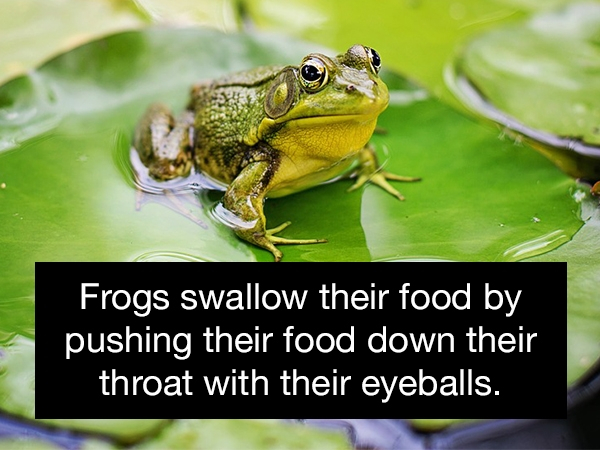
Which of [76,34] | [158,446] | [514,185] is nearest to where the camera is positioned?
[158,446]

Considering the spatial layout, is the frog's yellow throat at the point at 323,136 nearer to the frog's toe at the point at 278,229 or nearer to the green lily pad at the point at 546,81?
the frog's toe at the point at 278,229

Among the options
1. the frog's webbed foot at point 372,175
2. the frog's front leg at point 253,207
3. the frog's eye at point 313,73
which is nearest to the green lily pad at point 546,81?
the frog's webbed foot at point 372,175

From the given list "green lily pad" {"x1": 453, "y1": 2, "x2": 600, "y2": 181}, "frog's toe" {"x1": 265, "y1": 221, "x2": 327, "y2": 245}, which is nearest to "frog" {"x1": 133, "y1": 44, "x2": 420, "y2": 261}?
"frog's toe" {"x1": 265, "y1": 221, "x2": 327, "y2": 245}

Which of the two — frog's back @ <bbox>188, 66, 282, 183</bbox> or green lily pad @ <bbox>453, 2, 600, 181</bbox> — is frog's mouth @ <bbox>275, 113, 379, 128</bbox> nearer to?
frog's back @ <bbox>188, 66, 282, 183</bbox>

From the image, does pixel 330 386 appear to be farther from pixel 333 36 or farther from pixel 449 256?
pixel 333 36

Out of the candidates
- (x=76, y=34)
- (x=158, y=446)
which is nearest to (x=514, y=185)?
(x=158, y=446)
